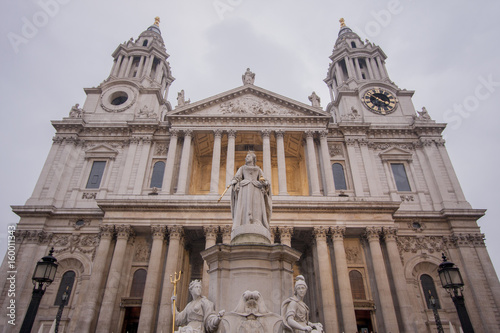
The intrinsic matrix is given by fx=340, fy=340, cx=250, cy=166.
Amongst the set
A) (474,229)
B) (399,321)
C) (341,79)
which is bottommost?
(399,321)

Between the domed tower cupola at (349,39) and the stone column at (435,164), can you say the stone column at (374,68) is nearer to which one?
the domed tower cupola at (349,39)

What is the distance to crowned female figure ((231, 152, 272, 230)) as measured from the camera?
29.0ft

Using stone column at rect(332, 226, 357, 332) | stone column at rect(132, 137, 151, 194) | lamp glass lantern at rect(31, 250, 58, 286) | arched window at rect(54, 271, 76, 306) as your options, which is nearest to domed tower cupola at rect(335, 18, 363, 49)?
stone column at rect(132, 137, 151, 194)

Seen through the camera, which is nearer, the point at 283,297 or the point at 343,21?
the point at 283,297

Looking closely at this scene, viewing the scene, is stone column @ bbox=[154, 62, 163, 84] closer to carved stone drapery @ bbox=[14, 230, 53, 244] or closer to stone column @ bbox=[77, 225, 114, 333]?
carved stone drapery @ bbox=[14, 230, 53, 244]

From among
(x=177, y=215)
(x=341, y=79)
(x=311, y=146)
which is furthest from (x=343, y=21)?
(x=177, y=215)

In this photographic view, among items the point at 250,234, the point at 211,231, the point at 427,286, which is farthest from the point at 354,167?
the point at 250,234

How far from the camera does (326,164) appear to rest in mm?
25859

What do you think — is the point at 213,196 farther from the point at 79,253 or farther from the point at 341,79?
the point at 341,79

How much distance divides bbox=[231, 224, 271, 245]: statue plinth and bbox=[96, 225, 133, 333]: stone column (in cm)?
1434

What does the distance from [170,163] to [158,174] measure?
1.70 m

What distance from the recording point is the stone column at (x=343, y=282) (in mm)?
18609

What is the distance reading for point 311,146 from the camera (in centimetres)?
2658

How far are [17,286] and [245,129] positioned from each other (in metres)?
18.6
